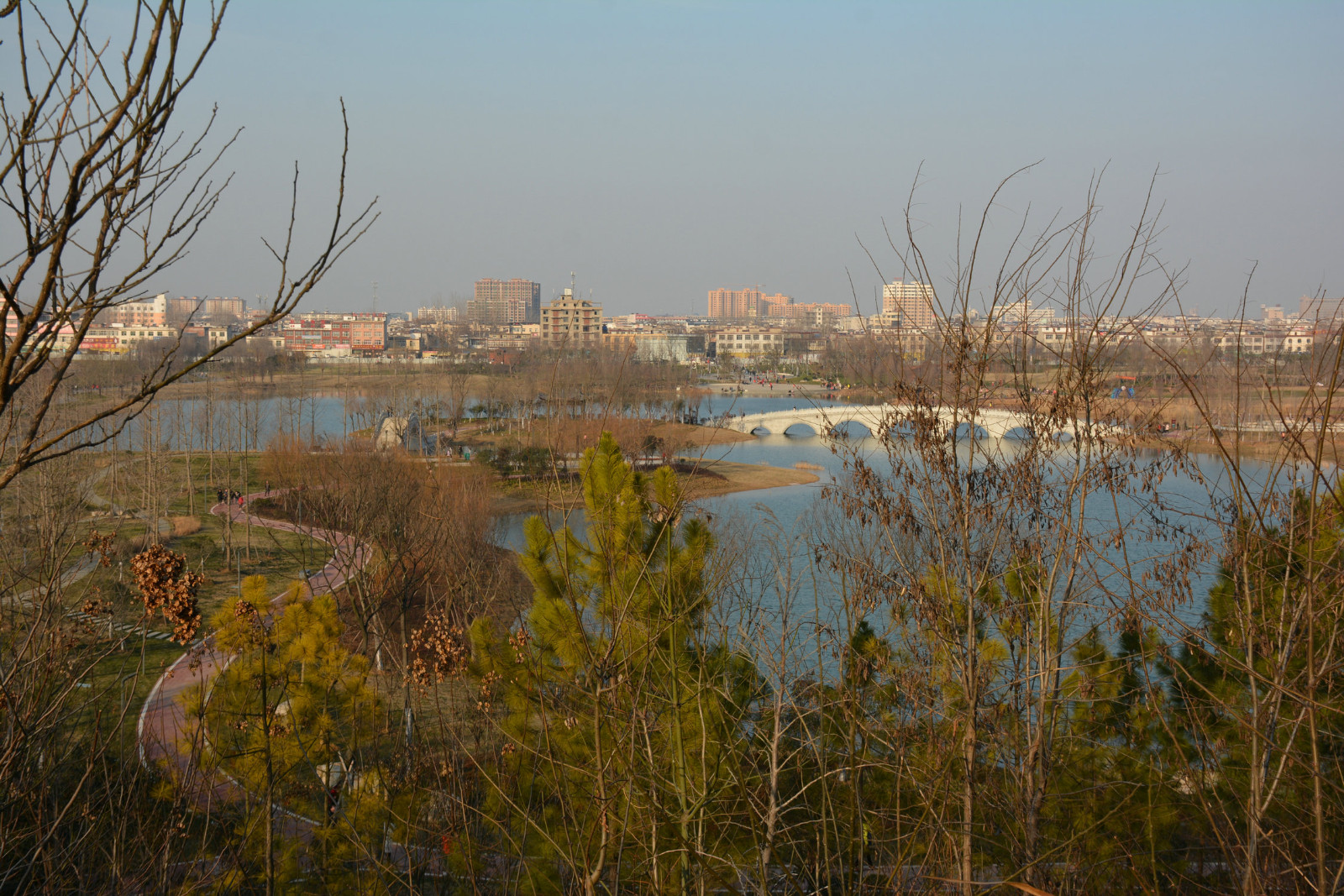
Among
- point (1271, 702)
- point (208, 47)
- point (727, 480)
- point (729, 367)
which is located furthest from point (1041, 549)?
point (729, 367)

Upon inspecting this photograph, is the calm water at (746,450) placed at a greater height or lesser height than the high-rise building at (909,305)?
lesser

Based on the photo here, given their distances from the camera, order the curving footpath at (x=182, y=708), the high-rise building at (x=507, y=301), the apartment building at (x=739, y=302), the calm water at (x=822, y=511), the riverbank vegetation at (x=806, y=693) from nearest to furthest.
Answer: the riverbank vegetation at (x=806, y=693), the curving footpath at (x=182, y=708), the calm water at (x=822, y=511), the high-rise building at (x=507, y=301), the apartment building at (x=739, y=302)

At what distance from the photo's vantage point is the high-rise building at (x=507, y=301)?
429 ft

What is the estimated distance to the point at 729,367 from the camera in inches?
2388

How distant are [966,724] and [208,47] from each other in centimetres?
305

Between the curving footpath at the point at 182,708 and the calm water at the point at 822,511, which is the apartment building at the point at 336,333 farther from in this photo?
the curving footpath at the point at 182,708

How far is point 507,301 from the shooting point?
146m

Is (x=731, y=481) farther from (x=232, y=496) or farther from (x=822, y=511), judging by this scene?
(x=232, y=496)

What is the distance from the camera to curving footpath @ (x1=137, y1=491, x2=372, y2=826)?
409 cm

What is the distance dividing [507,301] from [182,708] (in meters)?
141

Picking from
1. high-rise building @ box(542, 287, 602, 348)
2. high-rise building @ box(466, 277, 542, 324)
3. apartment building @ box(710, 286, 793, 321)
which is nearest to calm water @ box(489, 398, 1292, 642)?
high-rise building @ box(542, 287, 602, 348)

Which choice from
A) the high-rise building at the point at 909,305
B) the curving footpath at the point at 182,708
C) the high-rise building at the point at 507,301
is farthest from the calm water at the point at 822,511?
the high-rise building at the point at 507,301

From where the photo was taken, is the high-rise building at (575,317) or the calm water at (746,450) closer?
the calm water at (746,450)

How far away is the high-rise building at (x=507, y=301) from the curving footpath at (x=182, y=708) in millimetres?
114965
